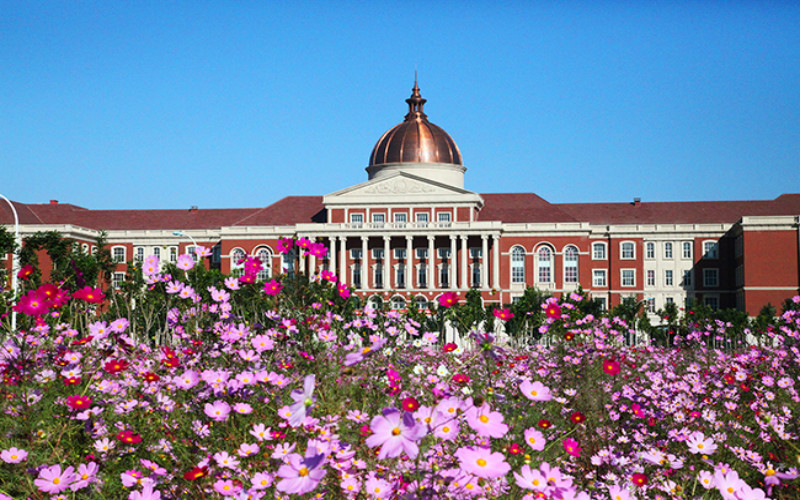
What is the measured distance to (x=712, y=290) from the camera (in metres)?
64.1

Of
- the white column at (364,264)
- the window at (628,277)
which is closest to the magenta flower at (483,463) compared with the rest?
the white column at (364,264)

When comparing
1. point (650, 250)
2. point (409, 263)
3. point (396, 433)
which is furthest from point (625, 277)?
point (396, 433)

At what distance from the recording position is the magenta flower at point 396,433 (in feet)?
9.41

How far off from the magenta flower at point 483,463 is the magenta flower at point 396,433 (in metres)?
0.23

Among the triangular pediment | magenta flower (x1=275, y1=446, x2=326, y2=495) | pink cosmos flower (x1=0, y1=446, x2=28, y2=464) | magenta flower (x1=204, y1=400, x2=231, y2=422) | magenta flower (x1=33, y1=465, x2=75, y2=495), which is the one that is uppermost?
the triangular pediment

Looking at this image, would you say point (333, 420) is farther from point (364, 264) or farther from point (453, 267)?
point (364, 264)

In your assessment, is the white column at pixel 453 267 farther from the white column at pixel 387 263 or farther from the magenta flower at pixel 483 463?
the magenta flower at pixel 483 463

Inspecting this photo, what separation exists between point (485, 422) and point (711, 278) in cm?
6582

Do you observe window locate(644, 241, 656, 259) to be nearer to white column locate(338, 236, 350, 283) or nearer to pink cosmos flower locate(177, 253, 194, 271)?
white column locate(338, 236, 350, 283)

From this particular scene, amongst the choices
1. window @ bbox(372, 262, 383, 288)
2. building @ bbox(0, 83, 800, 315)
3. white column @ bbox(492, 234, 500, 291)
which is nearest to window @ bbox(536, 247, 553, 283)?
building @ bbox(0, 83, 800, 315)

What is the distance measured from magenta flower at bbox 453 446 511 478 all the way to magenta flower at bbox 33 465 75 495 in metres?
2.24

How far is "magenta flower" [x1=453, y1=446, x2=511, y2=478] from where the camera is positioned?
2947 mm

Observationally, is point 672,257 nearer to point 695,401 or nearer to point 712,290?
point 712,290

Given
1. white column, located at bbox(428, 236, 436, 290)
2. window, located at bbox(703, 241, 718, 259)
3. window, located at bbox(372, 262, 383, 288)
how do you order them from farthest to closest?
1. window, located at bbox(372, 262, 383, 288)
2. window, located at bbox(703, 241, 718, 259)
3. white column, located at bbox(428, 236, 436, 290)
